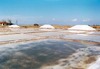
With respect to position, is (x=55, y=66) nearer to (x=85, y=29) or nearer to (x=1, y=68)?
(x=1, y=68)

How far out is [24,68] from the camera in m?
6.35

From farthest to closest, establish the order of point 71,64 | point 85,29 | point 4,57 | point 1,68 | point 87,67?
point 85,29 → point 4,57 → point 71,64 → point 87,67 → point 1,68

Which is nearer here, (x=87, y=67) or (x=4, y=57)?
→ (x=87, y=67)

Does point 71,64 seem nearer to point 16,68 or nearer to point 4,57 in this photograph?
point 16,68

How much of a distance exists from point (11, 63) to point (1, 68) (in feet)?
2.56

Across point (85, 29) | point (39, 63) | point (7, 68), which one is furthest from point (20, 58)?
point (85, 29)

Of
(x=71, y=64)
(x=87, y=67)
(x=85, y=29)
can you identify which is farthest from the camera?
(x=85, y=29)

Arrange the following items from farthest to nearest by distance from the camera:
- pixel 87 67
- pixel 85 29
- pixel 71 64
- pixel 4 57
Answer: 1. pixel 85 29
2. pixel 4 57
3. pixel 71 64
4. pixel 87 67

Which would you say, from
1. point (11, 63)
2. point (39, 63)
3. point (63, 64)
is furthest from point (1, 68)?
point (63, 64)

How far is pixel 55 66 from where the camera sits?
683cm

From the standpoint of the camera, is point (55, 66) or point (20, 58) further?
point (20, 58)

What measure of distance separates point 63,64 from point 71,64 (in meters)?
0.32

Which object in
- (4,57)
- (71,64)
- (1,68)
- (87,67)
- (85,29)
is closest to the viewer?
(1,68)

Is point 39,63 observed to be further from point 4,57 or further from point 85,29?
point 85,29
